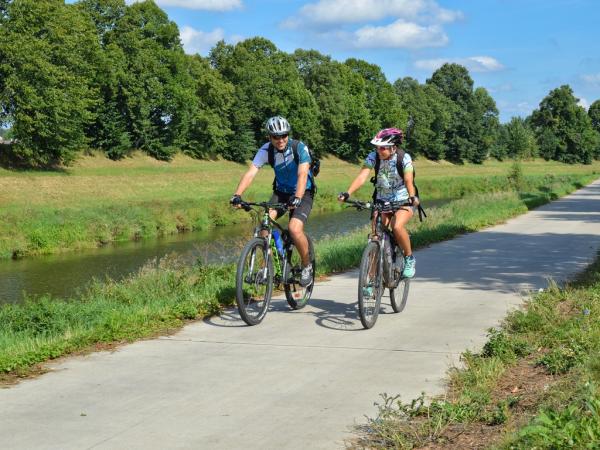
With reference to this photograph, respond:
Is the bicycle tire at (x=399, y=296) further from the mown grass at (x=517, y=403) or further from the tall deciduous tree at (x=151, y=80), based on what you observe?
the tall deciduous tree at (x=151, y=80)

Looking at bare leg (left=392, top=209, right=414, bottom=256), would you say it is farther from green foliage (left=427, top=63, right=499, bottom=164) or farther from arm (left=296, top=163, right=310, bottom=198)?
green foliage (left=427, top=63, right=499, bottom=164)

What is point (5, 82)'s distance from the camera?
40.2 meters

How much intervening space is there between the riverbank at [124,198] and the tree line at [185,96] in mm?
2422

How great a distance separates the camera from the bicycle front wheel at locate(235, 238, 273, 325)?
691cm

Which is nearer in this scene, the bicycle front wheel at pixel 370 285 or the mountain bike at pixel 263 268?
the bicycle front wheel at pixel 370 285

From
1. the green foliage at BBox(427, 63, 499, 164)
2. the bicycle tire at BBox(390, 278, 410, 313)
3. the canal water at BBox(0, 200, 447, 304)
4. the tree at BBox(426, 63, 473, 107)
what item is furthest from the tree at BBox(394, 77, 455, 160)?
the bicycle tire at BBox(390, 278, 410, 313)

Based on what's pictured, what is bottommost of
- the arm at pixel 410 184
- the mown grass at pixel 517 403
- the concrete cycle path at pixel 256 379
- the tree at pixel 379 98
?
the concrete cycle path at pixel 256 379

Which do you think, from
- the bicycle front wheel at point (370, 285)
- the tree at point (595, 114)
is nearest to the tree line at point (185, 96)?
the bicycle front wheel at point (370, 285)

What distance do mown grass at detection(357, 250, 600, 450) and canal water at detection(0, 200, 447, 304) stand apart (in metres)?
7.53

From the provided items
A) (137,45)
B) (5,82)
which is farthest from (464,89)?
(5,82)

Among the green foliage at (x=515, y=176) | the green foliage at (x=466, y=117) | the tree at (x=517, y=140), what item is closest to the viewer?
the green foliage at (x=515, y=176)

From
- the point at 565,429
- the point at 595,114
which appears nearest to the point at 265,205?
the point at 565,429

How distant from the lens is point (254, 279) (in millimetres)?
7141

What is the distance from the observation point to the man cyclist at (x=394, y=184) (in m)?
7.56
